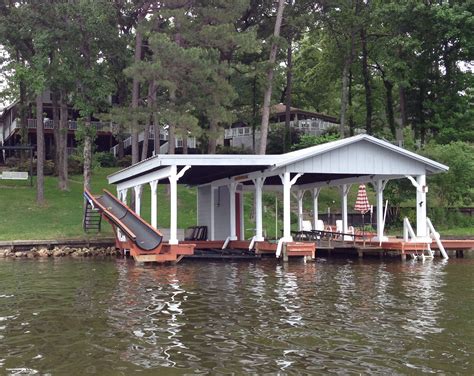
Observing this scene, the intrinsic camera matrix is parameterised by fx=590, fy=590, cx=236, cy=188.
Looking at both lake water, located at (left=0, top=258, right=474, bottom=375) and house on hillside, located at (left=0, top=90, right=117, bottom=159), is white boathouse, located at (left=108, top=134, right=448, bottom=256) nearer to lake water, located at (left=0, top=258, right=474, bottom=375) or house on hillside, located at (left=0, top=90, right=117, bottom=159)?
lake water, located at (left=0, top=258, right=474, bottom=375)

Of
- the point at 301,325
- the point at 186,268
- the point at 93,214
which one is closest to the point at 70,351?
the point at 301,325

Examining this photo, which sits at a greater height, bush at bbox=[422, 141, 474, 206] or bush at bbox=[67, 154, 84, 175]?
bush at bbox=[67, 154, 84, 175]

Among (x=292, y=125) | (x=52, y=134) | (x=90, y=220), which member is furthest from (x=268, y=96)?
(x=52, y=134)

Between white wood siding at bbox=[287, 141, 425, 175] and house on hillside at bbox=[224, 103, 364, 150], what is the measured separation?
28.5 metres

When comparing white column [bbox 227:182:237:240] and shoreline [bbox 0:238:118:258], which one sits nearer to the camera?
shoreline [bbox 0:238:118:258]

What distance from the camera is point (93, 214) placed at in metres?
30.2

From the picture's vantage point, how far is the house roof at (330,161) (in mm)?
20812

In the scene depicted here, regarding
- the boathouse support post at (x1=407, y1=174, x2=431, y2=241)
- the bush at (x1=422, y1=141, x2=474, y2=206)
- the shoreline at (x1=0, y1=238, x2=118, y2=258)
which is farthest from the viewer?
the bush at (x1=422, y1=141, x2=474, y2=206)

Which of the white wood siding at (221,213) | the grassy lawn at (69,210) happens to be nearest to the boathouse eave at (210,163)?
the white wood siding at (221,213)

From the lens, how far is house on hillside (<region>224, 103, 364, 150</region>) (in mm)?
51562

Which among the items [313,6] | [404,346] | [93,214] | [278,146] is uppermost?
[313,6]

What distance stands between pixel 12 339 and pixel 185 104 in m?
22.5

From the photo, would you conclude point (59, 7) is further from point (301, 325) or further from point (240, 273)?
point (301, 325)

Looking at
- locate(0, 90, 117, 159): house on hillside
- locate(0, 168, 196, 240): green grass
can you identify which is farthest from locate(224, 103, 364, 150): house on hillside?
locate(0, 168, 196, 240): green grass
